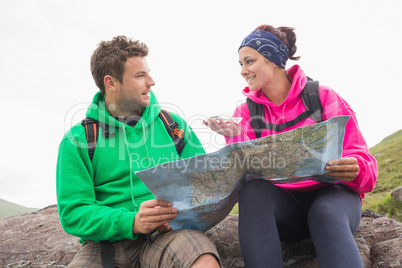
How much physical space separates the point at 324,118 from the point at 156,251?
1.64m

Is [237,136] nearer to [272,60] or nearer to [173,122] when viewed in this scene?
[173,122]


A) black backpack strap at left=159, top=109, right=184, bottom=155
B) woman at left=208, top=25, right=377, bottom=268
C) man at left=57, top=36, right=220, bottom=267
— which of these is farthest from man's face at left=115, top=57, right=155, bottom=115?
woman at left=208, top=25, right=377, bottom=268

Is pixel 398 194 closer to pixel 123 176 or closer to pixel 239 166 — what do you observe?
pixel 239 166

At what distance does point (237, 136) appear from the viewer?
2.67 metres

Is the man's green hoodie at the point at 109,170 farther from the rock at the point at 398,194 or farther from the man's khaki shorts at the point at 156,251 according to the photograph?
the rock at the point at 398,194

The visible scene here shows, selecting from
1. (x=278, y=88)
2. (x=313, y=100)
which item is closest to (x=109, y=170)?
(x=278, y=88)

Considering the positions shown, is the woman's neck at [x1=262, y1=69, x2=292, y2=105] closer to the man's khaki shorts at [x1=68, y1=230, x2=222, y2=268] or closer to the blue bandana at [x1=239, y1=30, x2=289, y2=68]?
the blue bandana at [x1=239, y1=30, x2=289, y2=68]

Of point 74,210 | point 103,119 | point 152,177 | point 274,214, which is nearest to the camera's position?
point 152,177

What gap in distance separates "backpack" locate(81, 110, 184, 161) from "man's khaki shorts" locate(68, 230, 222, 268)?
733 mm

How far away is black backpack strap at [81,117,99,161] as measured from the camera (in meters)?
2.61

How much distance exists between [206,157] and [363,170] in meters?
1.15

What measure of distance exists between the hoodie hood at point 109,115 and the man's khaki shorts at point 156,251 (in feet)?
3.08


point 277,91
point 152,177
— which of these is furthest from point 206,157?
point 277,91

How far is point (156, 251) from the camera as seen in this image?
230 centimetres
